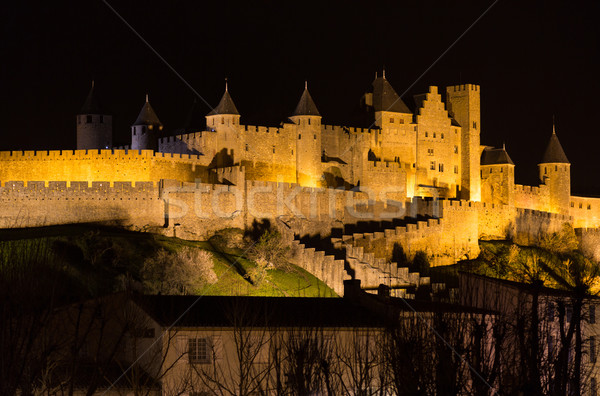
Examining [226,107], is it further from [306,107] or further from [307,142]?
[306,107]

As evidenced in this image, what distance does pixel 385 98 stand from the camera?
7975cm

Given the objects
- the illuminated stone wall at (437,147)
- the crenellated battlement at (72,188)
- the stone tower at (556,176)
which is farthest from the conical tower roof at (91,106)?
the stone tower at (556,176)

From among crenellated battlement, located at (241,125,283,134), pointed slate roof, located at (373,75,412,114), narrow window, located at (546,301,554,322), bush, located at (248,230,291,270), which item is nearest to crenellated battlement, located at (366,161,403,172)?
pointed slate roof, located at (373,75,412,114)

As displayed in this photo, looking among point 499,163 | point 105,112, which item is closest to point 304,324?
point 105,112

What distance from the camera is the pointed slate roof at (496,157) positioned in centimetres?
8256

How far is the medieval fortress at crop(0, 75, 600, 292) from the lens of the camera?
204ft

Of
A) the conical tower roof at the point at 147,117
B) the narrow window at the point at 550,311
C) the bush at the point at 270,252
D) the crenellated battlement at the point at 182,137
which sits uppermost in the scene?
the conical tower roof at the point at 147,117

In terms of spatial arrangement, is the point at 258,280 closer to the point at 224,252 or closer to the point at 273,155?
the point at 224,252

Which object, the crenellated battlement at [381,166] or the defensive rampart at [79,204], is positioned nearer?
the defensive rampart at [79,204]

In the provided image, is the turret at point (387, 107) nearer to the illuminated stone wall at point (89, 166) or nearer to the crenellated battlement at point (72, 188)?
the illuminated stone wall at point (89, 166)

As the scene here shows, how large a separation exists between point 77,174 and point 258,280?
575 inches

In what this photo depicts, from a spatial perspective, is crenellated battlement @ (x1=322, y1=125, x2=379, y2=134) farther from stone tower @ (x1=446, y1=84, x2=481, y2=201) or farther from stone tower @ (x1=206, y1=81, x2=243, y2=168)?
stone tower @ (x1=446, y1=84, x2=481, y2=201)

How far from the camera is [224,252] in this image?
60531 mm

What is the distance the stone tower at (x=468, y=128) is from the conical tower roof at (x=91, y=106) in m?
23.0
